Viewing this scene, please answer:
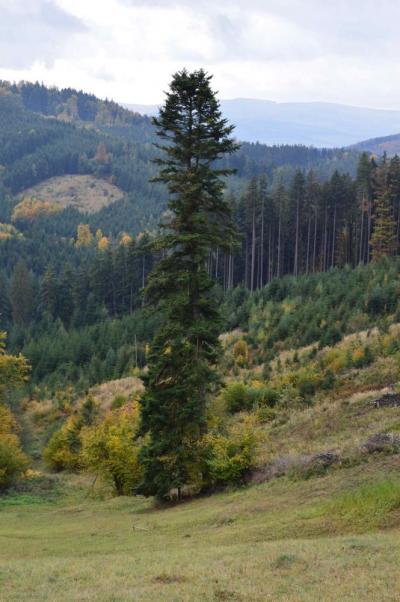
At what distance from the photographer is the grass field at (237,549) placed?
9.50m

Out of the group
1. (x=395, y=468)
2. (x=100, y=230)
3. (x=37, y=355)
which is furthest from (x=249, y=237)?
(x=100, y=230)

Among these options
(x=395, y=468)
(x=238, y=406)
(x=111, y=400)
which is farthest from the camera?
(x=111, y=400)

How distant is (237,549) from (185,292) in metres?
10.5

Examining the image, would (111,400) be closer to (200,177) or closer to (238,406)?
(238,406)

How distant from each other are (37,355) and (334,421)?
57633mm

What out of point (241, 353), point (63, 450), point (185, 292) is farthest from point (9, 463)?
point (241, 353)

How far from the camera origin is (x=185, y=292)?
21.0 m

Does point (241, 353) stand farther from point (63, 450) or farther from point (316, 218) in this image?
point (316, 218)

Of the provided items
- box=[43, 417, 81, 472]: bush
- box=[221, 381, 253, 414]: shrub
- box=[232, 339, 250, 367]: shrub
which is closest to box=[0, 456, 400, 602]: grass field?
box=[221, 381, 253, 414]: shrub

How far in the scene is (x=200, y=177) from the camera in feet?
69.7

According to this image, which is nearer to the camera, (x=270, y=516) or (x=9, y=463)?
(x=270, y=516)

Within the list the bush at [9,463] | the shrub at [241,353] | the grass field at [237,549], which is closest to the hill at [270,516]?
the grass field at [237,549]

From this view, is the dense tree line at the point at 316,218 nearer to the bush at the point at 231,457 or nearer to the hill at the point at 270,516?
the hill at the point at 270,516

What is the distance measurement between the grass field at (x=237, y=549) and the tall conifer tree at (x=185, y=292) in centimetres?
221
